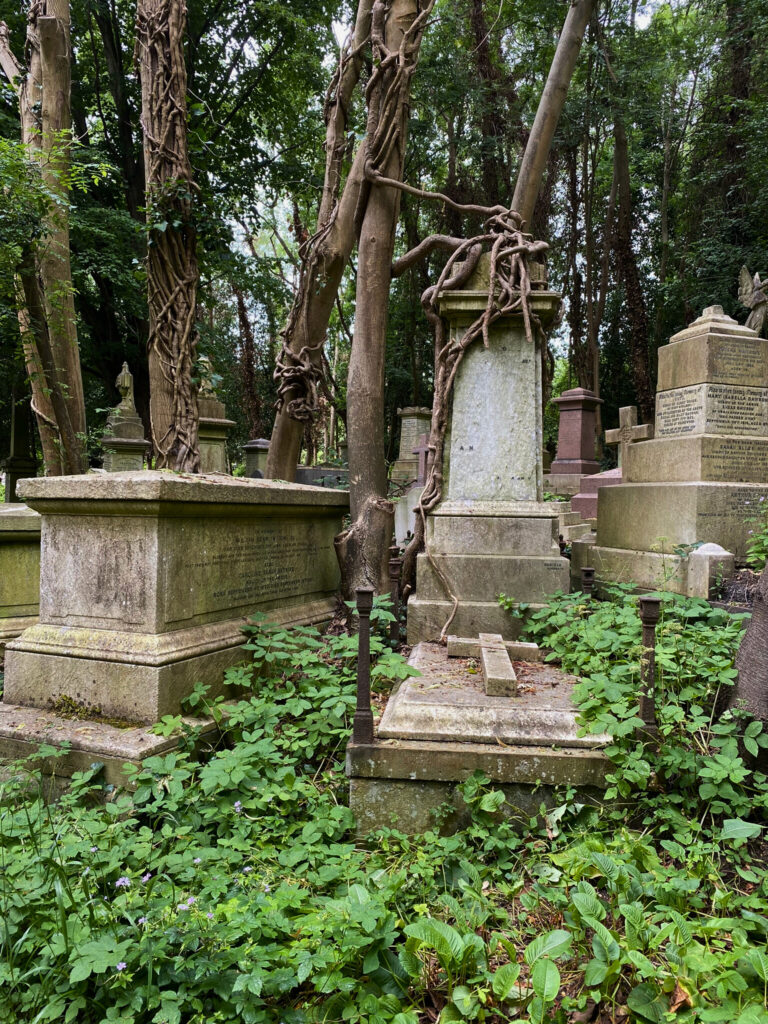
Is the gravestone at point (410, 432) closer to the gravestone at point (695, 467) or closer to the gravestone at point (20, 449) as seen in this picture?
the gravestone at point (20, 449)

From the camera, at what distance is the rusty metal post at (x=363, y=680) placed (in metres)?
2.46

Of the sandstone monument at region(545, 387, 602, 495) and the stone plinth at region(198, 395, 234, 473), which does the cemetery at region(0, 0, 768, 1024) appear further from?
the sandstone monument at region(545, 387, 602, 495)

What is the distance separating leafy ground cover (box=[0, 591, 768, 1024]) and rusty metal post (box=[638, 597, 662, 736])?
52mm

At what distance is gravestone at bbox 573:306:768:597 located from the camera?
4766 millimetres

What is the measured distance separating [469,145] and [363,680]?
1555cm

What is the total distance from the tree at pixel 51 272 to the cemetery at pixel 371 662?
0.14ft

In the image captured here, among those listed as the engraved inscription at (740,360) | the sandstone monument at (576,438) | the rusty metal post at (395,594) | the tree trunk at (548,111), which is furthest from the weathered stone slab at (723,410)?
the sandstone monument at (576,438)

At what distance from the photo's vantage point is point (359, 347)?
4934 millimetres

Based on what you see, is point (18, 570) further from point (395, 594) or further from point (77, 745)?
point (395, 594)

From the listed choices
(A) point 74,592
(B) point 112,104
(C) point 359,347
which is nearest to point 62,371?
(C) point 359,347

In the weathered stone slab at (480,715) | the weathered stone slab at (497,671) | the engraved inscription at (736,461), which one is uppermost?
the engraved inscription at (736,461)

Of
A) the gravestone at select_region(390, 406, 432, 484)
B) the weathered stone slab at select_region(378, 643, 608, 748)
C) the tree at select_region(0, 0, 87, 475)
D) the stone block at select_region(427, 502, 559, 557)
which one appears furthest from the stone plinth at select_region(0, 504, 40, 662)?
the gravestone at select_region(390, 406, 432, 484)

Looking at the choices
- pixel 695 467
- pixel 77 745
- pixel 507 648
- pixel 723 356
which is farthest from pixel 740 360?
pixel 77 745

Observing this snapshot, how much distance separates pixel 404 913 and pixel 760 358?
5.49m
